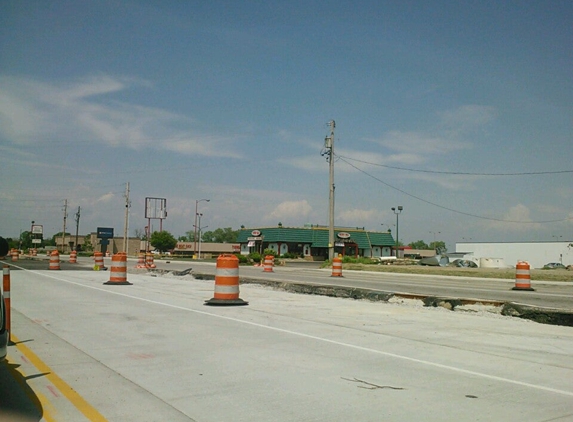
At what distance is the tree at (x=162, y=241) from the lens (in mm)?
153125

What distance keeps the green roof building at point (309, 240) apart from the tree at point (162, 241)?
56207mm

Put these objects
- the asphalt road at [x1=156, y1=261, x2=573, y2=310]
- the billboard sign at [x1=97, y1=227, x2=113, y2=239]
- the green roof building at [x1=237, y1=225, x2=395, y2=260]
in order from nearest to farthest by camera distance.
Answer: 1. the asphalt road at [x1=156, y1=261, x2=573, y2=310]
2. the green roof building at [x1=237, y1=225, x2=395, y2=260]
3. the billboard sign at [x1=97, y1=227, x2=113, y2=239]

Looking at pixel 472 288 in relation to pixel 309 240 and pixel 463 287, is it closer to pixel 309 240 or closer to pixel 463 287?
pixel 463 287

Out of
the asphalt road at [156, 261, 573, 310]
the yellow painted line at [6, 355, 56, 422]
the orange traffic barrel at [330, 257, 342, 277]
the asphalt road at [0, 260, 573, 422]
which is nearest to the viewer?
the yellow painted line at [6, 355, 56, 422]

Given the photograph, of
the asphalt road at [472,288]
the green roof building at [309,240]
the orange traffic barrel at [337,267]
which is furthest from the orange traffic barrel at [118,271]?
the green roof building at [309,240]

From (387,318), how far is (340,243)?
276ft

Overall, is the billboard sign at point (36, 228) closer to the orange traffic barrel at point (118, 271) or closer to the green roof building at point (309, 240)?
the green roof building at point (309, 240)

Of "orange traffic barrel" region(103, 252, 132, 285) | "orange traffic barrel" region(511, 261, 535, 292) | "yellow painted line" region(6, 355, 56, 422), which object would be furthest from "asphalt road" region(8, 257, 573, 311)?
"yellow painted line" region(6, 355, 56, 422)

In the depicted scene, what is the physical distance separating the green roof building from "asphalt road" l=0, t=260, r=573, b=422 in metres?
80.2

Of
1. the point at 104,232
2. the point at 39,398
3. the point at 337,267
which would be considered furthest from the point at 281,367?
the point at 104,232

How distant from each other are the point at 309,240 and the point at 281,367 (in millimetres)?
88780

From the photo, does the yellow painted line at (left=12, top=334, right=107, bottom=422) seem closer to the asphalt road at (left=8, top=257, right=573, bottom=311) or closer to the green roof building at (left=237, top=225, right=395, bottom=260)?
the asphalt road at (left=8, top=257, right=573, bottom=311)

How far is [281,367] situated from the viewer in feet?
24.5

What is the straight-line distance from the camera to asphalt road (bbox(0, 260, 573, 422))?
5.68 m
